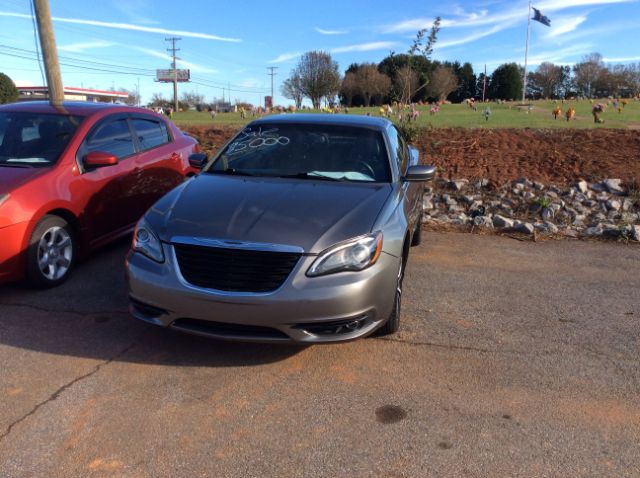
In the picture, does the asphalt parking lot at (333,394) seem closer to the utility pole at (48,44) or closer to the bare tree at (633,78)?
the utility pole at (48,44)

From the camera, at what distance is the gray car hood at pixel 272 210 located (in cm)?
335

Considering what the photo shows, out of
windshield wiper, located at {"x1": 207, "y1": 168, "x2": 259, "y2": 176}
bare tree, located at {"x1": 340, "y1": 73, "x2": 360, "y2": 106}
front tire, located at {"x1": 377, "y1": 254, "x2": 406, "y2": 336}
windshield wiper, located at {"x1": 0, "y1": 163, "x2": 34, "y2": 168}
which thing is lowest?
front tire, located at {"x1": 377, "y1": 254, "x2": 406, "y2": 336}

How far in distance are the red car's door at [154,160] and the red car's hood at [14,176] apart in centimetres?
130

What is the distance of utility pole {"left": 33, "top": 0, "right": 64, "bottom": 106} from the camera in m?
9.04

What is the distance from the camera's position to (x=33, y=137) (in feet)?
17.2

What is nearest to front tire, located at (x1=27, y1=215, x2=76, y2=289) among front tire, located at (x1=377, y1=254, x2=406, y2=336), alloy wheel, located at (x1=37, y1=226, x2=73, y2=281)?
alloy wheel, located at (x1=37, y1=226, x2=73, y2=281)

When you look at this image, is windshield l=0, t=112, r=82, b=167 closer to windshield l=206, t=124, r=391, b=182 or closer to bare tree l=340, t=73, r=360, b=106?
windshield l=206, t=124, r=391, b=182

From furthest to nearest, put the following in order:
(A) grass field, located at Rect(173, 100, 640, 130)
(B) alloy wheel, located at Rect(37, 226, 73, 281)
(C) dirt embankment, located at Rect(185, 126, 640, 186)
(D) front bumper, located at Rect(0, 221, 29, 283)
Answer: (A) grass field, located at Rect(173, 100, 640, 130) < (C) dirt embankment, located at Rect(185, 126, 640, 186) < (B) alloy wheel, located at Rect(37, 226, 73, 281) < (D) front bumper, located at Rect(0, 221, 29, 283)

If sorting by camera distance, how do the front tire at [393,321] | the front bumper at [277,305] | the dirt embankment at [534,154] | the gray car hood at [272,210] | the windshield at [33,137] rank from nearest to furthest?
the front bumper at [277,305]
the gray car hood at [272,210]
the front tire at [393,321]
the windshield at [33,137]
the dirt embankment at [534,154]

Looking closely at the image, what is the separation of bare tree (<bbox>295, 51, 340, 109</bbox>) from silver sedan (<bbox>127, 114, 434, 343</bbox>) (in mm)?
59103

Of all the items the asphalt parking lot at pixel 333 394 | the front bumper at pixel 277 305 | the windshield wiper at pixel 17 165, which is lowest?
the asphalt parking lot at pixel 333 394

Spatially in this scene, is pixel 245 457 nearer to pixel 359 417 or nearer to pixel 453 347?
pixel 359 417

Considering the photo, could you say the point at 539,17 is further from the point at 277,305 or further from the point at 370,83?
the point at 277,305

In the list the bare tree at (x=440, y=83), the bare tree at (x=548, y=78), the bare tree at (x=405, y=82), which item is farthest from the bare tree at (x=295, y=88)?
the bare tree at (x=405, y=82)
